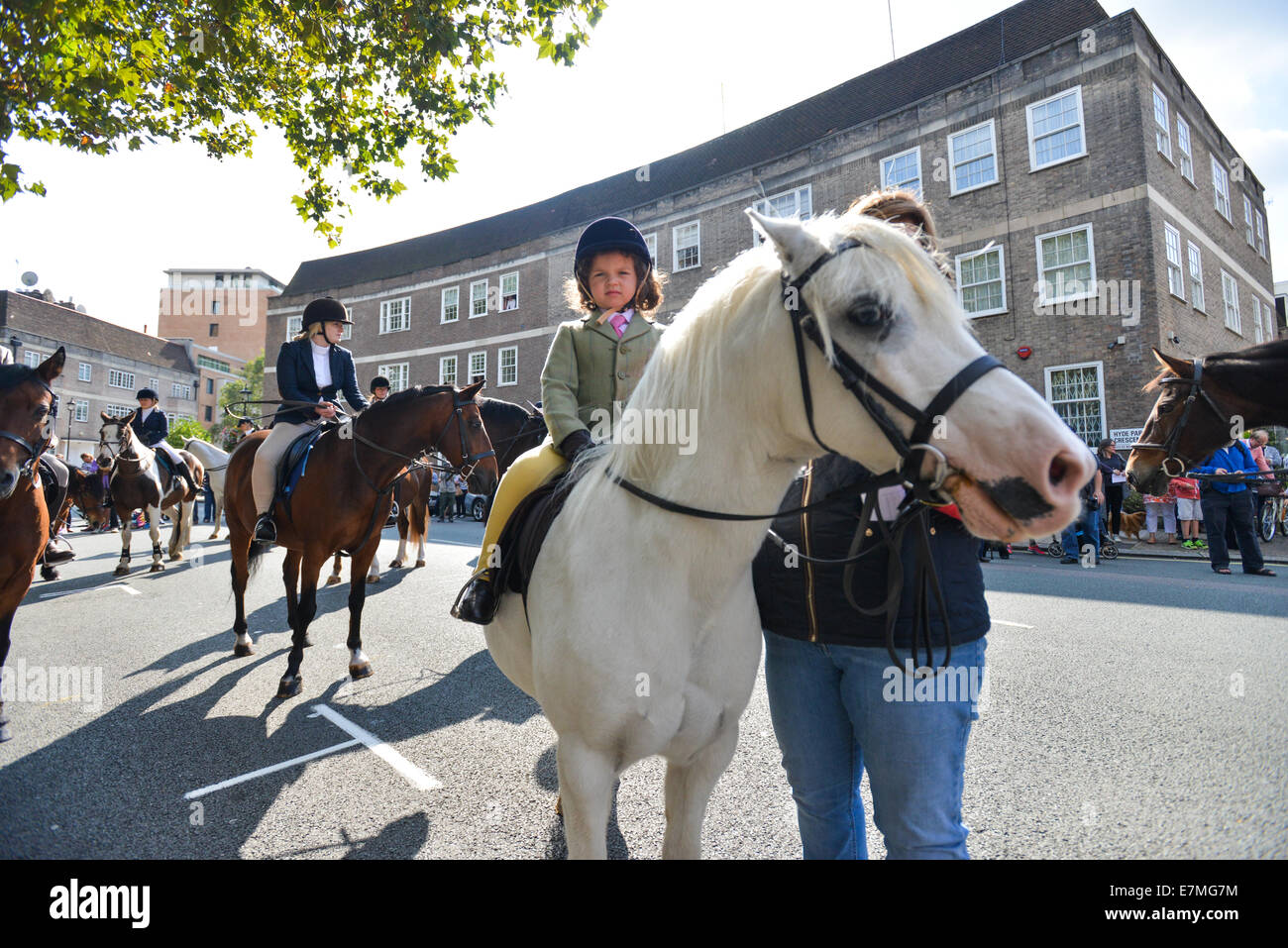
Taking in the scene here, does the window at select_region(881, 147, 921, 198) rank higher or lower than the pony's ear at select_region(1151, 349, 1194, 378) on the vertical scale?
higher

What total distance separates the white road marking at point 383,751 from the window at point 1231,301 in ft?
81.0

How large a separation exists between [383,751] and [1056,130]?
67.4 feet

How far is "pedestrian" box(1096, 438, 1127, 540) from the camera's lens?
11847 mm

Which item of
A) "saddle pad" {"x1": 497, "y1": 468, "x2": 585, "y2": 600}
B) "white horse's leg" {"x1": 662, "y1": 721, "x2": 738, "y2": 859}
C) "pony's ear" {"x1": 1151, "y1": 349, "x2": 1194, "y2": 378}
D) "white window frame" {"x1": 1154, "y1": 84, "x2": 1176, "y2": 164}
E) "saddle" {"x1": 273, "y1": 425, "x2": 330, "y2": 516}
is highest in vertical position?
"white window frame" {"x1": 1154, "y1": 84, "x2": 1176, "y2": 164}

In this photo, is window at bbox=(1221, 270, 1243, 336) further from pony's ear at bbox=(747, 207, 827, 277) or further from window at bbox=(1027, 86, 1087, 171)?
pony's ear at bbox=(747, 207, 827, 277)

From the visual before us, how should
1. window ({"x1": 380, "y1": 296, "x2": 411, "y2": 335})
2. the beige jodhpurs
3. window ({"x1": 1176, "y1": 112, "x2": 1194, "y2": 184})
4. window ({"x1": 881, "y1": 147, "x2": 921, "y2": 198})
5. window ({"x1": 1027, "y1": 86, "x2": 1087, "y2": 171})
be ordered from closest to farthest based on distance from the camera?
1. the beige jodhpurs
2. window ({"x1": 1027, "y1": 86, "x2": 1087, "y2": 171})
3. window ({"x1": 1176, "y1": 112, "x2": 1194, "y2": 184})
4. window ({"x1": 881, "y1": 147, "x2": 921, "y2": 198})
5. window ({"x1": 380, "y1": 296, "x2": 411, "y2": 335})

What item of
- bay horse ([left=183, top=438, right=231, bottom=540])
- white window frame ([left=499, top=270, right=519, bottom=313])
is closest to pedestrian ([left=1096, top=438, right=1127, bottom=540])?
bay horse ([left=183, top=438, right=231, bottom=540])

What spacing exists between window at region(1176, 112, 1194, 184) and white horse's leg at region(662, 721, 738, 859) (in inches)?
893

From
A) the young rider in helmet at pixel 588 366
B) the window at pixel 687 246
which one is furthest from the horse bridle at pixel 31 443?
the window at pixel 687 246

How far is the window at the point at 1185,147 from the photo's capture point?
16.8 metres

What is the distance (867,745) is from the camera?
5.57ft

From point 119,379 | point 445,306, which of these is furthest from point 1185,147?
point 119,379

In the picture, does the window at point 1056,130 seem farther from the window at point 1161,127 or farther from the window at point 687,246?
the window at point 687,246
